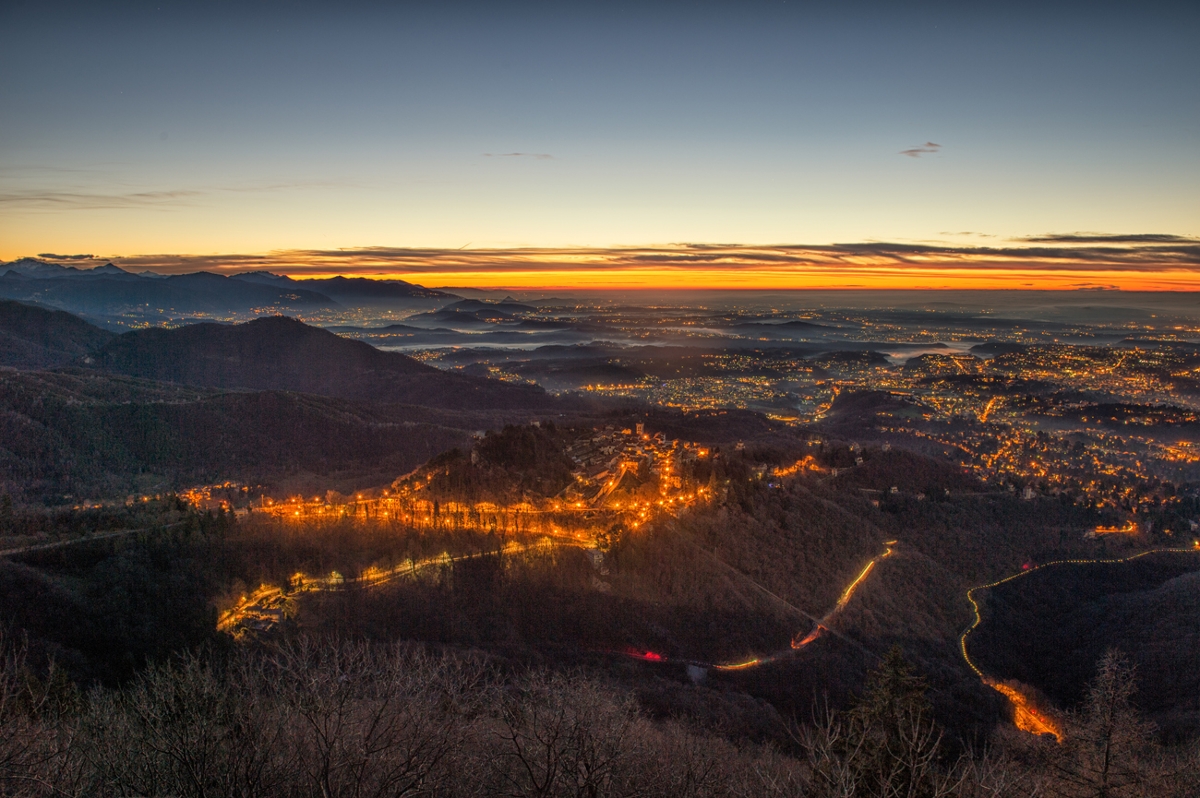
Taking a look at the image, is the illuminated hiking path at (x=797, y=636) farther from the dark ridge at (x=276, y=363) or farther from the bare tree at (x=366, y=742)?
the dark ridge at (x=276, y=363)

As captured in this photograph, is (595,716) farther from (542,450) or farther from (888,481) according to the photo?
(888,481)

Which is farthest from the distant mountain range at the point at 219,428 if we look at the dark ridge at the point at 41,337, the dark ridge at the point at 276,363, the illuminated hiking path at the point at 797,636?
the dark ridge at the point at 41,337

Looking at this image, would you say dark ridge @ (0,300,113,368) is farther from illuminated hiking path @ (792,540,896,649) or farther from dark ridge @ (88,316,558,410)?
illuminated hiking path @ (792,540,896,649)

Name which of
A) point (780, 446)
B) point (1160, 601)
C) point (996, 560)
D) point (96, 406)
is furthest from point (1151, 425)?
point (96, 406)

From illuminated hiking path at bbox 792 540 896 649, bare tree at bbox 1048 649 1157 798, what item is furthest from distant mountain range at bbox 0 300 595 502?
bare tree at bbox 1048 649 1157 798

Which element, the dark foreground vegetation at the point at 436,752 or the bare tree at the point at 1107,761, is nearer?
the dark foreground vegetation at the point at 436,752

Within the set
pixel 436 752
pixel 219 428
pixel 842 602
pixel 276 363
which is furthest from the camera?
pixel 276 363

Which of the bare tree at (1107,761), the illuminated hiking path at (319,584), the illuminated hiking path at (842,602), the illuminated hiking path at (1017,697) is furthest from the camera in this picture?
the illuminated hiking path at (842,602)

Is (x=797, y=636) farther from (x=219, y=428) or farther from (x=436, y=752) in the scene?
(x=219, y=428)

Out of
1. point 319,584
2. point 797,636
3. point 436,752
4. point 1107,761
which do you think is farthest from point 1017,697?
point 319,584

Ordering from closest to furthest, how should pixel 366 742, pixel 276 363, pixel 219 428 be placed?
pixel 366 742
pixel 219 428
pixel 276 363

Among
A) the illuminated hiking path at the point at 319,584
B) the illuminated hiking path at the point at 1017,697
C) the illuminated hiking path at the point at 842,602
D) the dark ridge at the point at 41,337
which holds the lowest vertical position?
the illuminated hiking path at the point at 1017,697
